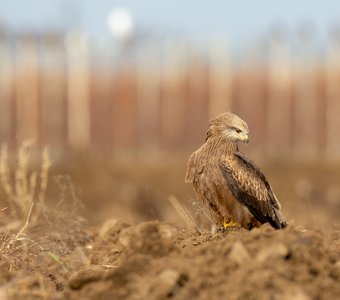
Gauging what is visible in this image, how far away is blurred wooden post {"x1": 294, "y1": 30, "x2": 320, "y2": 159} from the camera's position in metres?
28.4

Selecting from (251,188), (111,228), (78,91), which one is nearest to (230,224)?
(251,188)

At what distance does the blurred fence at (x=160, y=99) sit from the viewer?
2736cm

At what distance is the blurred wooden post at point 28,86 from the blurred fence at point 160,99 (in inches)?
1.2

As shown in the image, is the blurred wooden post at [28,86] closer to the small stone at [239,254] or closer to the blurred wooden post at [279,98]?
the blurred wooden post at [279,98]

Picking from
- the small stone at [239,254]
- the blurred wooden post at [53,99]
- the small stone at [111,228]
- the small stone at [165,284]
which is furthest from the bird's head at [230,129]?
the blurred wooden post at [53,99]

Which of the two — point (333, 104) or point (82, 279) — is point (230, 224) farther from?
point (333, 104)

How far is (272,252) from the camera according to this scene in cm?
508

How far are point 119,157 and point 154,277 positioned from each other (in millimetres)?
22190

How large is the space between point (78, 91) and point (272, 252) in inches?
899

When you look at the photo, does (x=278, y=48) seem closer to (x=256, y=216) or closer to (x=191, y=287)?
(x=256, y=216)

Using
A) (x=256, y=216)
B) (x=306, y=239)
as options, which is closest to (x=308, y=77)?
(x=256, y=216)

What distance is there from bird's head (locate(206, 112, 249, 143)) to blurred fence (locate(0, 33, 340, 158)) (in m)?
18.9

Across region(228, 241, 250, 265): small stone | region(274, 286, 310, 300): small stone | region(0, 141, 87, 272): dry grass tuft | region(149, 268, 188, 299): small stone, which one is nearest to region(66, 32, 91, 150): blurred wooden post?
region(0, 141, 87, 272): dry grass tuft

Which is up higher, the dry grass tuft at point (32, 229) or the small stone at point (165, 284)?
the small stone at point (165, 284)
